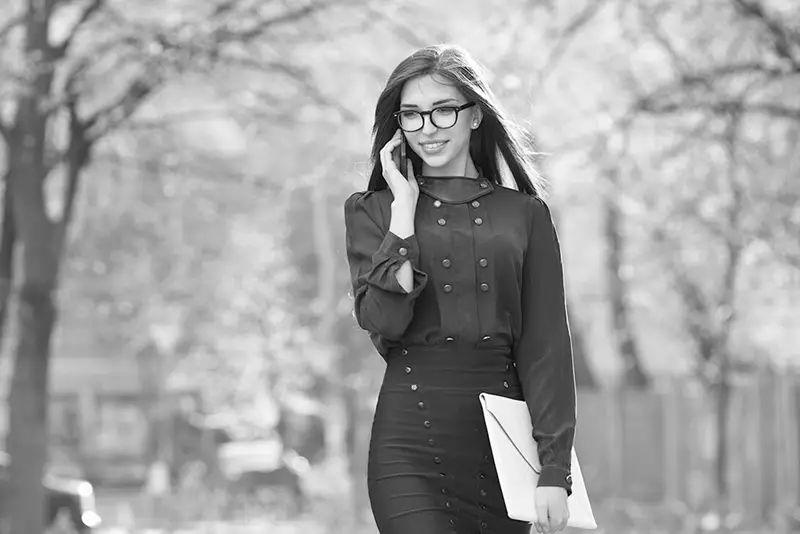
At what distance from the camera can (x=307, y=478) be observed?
25297 mm

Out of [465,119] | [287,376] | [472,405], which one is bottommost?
[287,376]

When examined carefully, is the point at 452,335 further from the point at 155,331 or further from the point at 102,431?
the point at 102,431

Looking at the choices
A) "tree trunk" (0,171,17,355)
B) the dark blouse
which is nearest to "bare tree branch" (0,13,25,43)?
"tree trunk" (0,171,17,355)

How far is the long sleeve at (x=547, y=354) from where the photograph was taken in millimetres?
3533

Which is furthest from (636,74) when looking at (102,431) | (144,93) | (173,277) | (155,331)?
(102,431)

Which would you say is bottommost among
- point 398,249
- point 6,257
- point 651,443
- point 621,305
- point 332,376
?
point 651,443

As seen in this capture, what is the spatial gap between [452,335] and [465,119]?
54 cm

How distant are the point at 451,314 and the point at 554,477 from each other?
465 millimetres

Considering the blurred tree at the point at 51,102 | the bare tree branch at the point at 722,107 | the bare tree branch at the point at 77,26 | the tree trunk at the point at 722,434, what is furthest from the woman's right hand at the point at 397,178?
the tree trunk at the point at 722,434

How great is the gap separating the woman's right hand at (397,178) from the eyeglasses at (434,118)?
0.08 m

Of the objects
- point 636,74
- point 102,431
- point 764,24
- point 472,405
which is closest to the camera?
point 472,405

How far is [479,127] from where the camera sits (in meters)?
3.88

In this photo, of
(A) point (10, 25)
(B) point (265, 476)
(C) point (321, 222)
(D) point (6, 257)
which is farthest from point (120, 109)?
(B) point (265, 476)

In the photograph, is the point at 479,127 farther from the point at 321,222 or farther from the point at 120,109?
the point at 321,222
